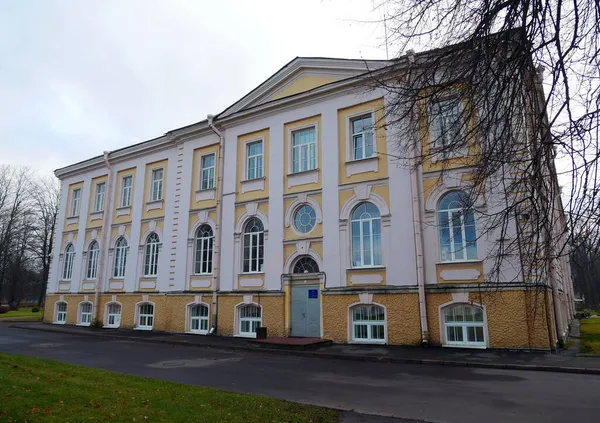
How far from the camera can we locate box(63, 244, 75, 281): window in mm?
28719

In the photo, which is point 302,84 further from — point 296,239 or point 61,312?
point 61,312

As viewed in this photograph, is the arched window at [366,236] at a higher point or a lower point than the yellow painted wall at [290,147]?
lower

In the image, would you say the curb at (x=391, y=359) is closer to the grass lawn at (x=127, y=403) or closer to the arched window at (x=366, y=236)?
the arched window at (x=366, y=236)

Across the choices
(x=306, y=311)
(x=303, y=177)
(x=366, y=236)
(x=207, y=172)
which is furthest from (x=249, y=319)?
(x=207, y=172)

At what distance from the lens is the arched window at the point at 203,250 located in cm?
2181

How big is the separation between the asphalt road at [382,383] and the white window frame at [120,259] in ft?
34.3

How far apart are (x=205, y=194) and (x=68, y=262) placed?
515 inches

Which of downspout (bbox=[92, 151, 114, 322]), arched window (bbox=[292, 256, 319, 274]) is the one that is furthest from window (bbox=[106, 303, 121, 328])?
arched window (bbox=[292, 256, 319, 274])

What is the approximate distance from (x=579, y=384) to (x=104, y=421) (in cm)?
926

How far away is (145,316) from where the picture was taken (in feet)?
78.1

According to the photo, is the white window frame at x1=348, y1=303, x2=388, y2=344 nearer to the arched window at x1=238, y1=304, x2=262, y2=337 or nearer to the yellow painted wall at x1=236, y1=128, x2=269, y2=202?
the arched window at x1=238, y1=304, x2=262, y2=337

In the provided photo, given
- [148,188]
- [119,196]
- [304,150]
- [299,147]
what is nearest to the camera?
[304,150]

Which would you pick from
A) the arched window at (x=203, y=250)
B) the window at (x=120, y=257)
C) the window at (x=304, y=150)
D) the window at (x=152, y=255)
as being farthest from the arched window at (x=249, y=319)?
the window at (x=120, y=257)

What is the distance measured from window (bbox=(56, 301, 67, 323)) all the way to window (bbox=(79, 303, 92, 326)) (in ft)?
6.41
